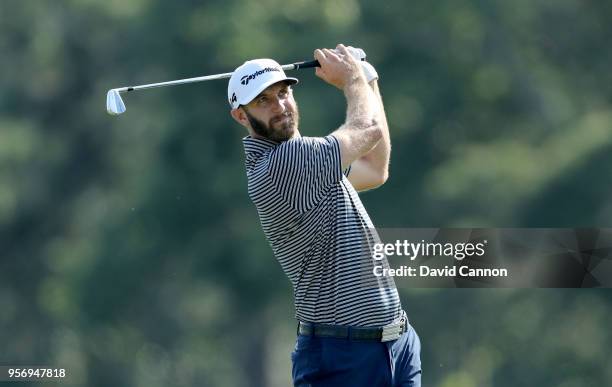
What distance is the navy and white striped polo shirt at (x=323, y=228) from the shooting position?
4.02 metres

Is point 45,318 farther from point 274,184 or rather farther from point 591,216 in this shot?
point 274,184

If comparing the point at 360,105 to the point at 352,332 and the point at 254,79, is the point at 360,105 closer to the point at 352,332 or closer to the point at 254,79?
the point at 254,79

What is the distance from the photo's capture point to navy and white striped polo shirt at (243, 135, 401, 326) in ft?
13.2

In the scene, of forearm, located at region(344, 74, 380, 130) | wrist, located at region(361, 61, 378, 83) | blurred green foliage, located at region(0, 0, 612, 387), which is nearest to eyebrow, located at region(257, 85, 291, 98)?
forearm, located at region(344, 74, 380, 130)

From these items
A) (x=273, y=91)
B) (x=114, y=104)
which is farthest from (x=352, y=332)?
(x=114, y=104)

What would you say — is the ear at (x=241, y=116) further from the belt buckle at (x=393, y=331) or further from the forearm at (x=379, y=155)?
the belt buckle at (x=393, y=331)

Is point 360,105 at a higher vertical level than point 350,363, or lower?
higher

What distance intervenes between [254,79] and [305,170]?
0.31 metres

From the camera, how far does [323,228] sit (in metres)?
4.04

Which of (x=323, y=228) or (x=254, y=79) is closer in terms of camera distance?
(x=323, y=228)

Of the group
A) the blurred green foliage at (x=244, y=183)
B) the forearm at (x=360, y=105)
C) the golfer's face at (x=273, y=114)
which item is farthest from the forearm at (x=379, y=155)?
the blurred green foliage at (x=244, y=183)

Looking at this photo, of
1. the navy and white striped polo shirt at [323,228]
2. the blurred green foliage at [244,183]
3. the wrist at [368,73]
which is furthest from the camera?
the blurred green foliage at [244,183]

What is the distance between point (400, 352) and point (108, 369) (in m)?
9.66

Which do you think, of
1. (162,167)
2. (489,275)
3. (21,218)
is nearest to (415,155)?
(162,167)
